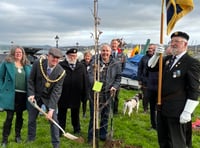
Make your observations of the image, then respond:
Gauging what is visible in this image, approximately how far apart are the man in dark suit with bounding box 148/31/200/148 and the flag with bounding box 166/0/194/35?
44 cm

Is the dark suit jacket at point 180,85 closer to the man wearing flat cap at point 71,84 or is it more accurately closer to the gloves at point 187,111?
the gloves at point 187,111

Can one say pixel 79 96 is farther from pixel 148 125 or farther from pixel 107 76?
pixel 148 125

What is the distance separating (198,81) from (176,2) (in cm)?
136

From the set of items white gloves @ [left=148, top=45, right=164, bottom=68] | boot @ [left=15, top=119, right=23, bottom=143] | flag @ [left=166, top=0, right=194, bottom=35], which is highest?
flag @ [left=166, top=0, right=194, bottom=35]

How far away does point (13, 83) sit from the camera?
21.2 ft

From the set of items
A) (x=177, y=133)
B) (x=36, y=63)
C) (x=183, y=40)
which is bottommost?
(x=177, y=133)

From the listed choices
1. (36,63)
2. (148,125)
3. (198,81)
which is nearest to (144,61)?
(148,125)

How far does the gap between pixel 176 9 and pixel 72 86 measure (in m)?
3.07

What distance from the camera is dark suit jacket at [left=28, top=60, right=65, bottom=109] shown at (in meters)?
6.13

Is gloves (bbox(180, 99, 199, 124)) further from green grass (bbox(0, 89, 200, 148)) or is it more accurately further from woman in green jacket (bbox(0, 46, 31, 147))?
woman in green jacket (bbox(0, 46, 31, 147))

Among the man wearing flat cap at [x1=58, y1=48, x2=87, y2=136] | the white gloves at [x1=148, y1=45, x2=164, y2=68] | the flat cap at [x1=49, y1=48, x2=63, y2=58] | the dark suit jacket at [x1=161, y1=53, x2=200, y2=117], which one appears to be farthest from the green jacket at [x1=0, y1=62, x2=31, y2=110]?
the dark suit jacket at [x1=161, y1=53, x2=200, y2=117]

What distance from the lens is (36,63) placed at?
20.6 ft

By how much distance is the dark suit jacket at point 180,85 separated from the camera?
16.0 ft

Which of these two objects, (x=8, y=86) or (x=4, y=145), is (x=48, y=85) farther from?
(x=4, y=145)
